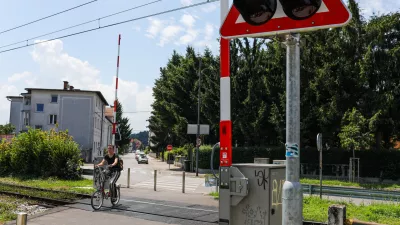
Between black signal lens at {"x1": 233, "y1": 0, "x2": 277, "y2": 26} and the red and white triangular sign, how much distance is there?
66mm

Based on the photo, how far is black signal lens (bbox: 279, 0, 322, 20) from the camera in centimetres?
279

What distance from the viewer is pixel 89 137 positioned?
181ft

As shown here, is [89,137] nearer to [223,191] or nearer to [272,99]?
[272,99]

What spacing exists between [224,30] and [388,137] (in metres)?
28.1

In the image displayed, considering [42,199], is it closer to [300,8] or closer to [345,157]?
[300,8]

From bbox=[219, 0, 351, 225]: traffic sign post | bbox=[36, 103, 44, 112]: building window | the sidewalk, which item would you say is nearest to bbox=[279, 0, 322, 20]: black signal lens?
bbox=[219, 0, 351, 225]: traffic sign post

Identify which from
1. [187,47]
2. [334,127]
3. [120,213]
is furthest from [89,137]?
[120,213]

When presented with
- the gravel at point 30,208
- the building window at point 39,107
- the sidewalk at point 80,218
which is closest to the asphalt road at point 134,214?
the sidewalk at point 80,218

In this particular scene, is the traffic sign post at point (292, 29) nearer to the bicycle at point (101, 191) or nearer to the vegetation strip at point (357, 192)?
the bicycle at point (101, 191)

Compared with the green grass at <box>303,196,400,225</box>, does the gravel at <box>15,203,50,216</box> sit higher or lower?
Result: lower

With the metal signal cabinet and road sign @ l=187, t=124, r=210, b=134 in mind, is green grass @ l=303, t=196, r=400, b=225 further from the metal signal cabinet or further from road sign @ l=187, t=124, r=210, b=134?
road sign @ l=187, t=124, r=210, b=134

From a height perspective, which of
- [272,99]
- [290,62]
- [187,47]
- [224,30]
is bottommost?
[290,62]

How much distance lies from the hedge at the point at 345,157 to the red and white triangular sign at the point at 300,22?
81.6ft

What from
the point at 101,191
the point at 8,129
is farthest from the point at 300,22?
the point at 8,129
